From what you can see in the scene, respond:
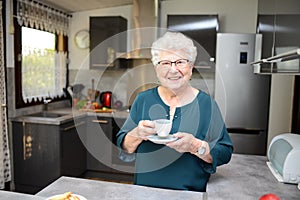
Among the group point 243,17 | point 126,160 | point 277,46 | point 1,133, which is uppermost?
point 243,17

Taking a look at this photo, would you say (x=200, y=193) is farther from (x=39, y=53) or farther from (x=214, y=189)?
(x=39, y=53)

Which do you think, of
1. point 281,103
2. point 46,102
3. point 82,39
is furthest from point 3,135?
point 281,103

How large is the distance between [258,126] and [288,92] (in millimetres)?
437

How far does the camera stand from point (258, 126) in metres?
2.95

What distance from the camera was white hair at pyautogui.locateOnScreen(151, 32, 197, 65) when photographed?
112 centimetres

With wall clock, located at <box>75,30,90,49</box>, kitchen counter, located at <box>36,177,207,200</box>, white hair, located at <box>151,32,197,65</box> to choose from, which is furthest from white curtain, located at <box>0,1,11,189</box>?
white hair, located at <box>151,32,197,65</box>

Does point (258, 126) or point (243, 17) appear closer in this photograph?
point (258, 126)

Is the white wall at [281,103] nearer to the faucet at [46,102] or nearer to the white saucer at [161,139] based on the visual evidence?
the white saucer at [161,139]

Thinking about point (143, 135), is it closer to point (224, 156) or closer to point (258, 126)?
point (224, 156)

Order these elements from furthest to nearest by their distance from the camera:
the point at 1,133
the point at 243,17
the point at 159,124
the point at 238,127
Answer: the point at 243,17, the point at 238,127, the point at 1,133, the point at 159,124

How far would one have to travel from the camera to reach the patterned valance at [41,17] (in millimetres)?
2805

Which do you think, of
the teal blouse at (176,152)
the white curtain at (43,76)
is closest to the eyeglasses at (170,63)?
the teal blouse at (176,152)

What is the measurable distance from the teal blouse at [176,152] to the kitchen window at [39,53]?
2.04m

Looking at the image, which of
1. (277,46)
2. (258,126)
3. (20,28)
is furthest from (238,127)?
(20,28)
